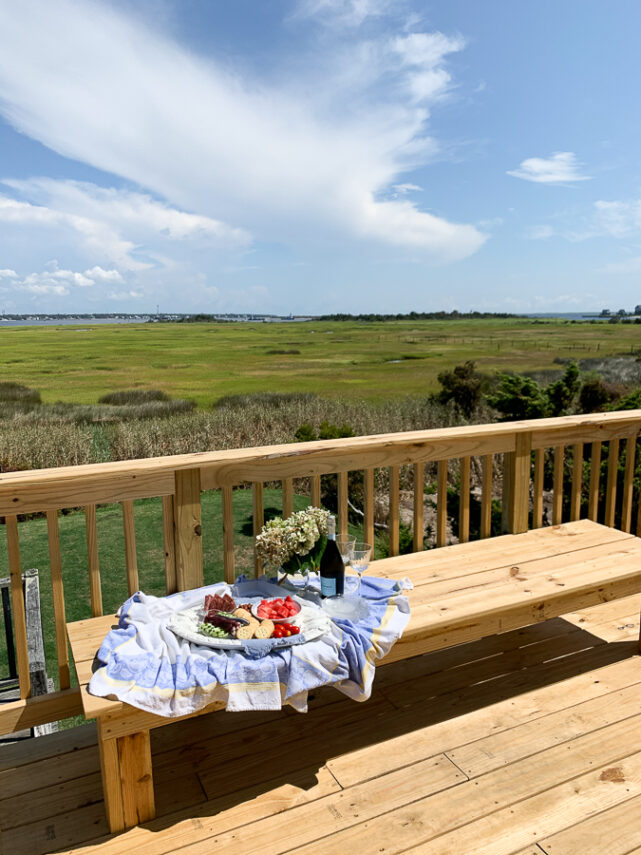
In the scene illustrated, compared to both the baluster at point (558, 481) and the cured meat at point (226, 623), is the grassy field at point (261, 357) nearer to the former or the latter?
the baluster at point (558, 481)

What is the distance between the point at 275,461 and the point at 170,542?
1.72ft

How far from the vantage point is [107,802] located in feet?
5.51

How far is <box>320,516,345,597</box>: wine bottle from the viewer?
2.11 m

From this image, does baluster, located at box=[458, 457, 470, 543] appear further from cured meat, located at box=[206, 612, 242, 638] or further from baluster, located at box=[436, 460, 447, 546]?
cured meat, located at box=[206, 612, 242, 638]

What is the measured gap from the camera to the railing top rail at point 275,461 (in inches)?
80.4

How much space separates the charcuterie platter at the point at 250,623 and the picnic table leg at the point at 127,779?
315mm

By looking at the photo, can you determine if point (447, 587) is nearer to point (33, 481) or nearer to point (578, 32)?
point (33, 481)

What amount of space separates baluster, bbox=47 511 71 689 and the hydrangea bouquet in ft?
2.27

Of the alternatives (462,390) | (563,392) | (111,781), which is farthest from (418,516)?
(462,390)

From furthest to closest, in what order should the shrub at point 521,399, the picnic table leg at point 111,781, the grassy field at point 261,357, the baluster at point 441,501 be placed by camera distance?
the grassy field at point 261,357 → the shrub at point 521,399 → the baluster at point 441,501 → the picnic table leg at point 111,781

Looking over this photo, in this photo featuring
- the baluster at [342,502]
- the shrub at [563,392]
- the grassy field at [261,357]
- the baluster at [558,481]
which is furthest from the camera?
the grassy field at [261,357]

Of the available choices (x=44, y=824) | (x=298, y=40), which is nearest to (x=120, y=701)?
(x=44, y=824)

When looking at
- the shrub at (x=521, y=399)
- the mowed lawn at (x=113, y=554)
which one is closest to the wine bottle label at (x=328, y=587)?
the mowed lawn at (x=113, y=554)

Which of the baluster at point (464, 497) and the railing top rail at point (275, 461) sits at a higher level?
the railing top rail at point (275, 461)
